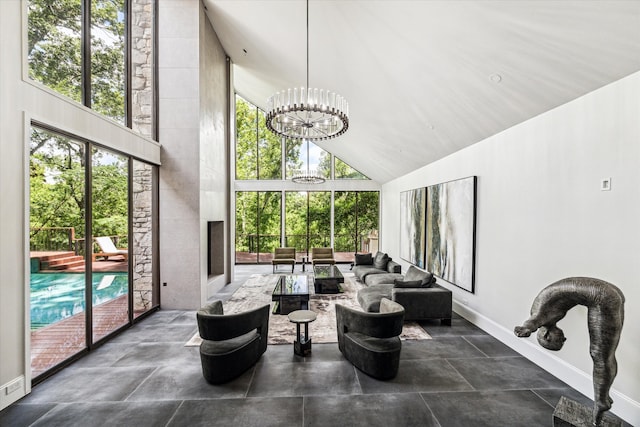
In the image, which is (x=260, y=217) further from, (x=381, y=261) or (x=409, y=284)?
(x=409, y=284)

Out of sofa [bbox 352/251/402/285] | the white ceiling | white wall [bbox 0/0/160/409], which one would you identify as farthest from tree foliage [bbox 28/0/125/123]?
sofa [bbox 352/251/402/285]

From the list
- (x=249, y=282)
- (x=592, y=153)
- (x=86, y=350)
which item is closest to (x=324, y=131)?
(x=592, y=153)

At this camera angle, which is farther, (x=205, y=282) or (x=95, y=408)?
(x=205, y=282)

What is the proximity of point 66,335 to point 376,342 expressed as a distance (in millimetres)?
3875

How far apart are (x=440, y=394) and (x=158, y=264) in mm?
5257

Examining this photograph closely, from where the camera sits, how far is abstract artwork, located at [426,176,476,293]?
483 cm

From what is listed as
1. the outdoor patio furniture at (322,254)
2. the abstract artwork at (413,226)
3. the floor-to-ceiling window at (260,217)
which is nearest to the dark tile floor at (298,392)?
the abstract artwork at (413,226)

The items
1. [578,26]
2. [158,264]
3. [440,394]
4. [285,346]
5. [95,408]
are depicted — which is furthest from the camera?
[158,264]

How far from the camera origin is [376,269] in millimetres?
7727

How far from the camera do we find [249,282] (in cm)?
784

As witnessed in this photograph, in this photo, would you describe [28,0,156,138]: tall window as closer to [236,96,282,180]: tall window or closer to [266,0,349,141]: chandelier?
[266,0,349,141]: chandelier

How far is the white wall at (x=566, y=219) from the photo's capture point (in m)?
2.53

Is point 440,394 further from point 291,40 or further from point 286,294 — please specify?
Result: point 291,40

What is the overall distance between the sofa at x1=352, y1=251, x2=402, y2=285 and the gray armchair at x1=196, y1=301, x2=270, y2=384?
3.61m
